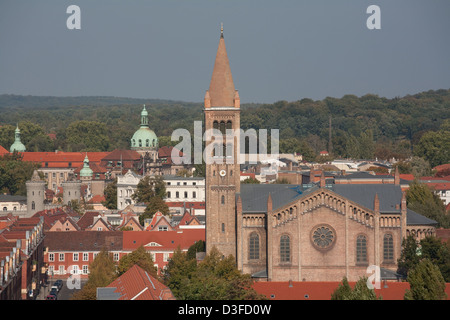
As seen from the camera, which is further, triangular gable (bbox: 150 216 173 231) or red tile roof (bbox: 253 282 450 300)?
triangular gable (bbox: 150 216 173 231)

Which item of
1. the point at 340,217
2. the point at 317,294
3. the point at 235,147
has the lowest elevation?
the point at 317,294

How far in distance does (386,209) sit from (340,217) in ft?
11.4

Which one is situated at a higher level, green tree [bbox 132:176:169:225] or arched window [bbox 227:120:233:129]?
arched window [bbox 227:120:233:129]

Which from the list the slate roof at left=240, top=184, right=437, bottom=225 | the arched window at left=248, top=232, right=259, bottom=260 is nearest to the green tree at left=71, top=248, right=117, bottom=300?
the arched window at left=248, top=232, right=259, bottom=260

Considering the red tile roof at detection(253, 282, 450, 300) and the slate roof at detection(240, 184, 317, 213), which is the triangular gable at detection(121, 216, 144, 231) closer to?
the slate roof at detection(240, 184, 317, 213)

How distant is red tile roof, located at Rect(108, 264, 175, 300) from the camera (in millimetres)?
56750

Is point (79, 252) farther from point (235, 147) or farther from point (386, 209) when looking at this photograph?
point (386, 209)

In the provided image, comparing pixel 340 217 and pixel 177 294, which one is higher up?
pixel 340 217

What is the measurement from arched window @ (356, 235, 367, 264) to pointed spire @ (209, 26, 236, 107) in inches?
554

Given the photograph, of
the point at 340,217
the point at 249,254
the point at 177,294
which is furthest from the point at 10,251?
the point at 340,217
